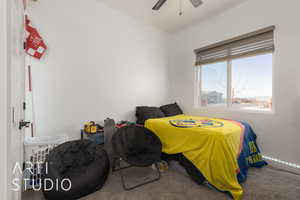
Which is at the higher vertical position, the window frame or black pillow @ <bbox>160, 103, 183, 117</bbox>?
the window frame

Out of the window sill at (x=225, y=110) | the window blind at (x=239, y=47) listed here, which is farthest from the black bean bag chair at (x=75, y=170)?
the window blind at (x=239, y=47)

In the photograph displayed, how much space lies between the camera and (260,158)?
2186 millimetres

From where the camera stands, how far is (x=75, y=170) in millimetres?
1557

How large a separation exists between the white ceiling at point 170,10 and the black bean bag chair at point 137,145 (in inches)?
90.6

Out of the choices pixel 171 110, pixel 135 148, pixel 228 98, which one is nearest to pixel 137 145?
pixel 135 148

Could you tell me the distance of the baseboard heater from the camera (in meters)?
1.96

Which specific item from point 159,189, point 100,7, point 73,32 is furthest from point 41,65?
point 159,189

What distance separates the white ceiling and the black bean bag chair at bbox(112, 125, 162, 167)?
2300mm

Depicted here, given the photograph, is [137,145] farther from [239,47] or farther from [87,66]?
[239,47]

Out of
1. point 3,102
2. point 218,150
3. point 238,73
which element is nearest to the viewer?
point 3,102

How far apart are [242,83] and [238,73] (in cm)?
21

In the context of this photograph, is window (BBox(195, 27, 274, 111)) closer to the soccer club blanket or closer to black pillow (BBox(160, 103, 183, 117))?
black pillow (BBox(160, 103, 183, 117))

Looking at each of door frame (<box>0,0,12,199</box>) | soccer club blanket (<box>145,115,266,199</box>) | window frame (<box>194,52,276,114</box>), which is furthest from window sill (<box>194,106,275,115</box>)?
door frame (<box>0,0,12,199</box>)

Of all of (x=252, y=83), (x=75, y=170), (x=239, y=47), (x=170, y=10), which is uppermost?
(x=170, y=10)
